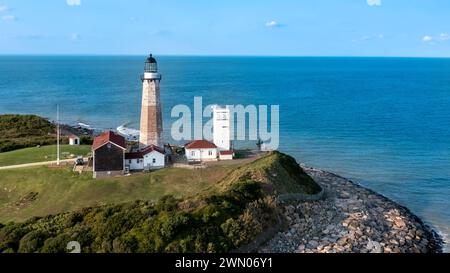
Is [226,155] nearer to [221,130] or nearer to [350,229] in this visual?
[221,130]

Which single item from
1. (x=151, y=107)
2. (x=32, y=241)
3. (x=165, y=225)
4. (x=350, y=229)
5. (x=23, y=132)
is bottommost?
(x=350, y=229)

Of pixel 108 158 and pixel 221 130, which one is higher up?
pixel 221 130

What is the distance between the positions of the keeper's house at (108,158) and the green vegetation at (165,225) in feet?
13.7

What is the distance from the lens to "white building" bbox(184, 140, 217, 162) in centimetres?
3497

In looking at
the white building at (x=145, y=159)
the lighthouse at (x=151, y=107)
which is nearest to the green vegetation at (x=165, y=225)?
the white building at (x=145, y=159)

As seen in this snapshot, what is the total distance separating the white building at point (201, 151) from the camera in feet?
115

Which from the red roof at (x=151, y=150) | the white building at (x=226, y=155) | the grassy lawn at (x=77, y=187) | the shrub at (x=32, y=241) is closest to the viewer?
the shrub at (x=32, y=241)

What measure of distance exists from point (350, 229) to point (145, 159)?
1398 centimetres

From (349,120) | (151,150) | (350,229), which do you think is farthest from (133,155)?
(349,120)

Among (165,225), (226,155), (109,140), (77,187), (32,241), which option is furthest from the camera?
(226,155)

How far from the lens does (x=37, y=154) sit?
36.6 m

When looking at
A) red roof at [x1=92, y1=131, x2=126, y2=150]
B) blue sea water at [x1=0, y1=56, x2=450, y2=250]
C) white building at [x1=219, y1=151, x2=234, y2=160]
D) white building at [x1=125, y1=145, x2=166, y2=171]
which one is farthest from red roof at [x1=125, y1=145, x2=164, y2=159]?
blue sea water at [x1=0, y1=56, x2=450, y2=250]

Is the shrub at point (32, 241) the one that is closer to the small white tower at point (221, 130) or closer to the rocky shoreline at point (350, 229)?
the rocky shoreline at point (350, 229)

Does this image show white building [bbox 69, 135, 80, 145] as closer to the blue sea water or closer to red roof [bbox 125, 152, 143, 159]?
red roof [bbox 125, 152, 143, 159]
